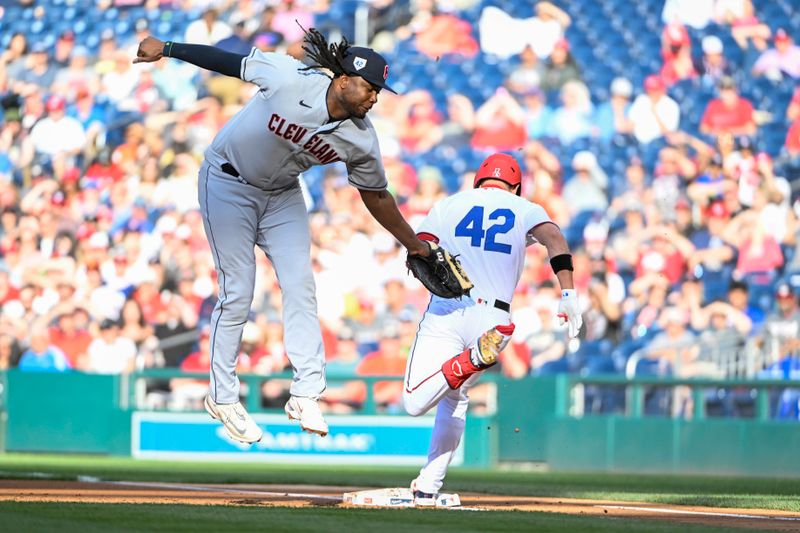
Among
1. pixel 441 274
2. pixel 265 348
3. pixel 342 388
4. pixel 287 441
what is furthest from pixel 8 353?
pixel 441 274

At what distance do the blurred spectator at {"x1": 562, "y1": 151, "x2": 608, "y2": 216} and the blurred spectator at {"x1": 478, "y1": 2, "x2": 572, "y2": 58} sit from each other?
6.45ft

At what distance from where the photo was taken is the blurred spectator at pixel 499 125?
1692cm

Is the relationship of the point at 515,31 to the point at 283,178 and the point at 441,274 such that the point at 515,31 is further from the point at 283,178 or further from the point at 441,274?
the point at 283,178

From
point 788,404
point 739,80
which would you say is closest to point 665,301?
point 788,404

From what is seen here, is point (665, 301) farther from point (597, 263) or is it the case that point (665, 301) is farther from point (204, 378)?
point (204, 378)

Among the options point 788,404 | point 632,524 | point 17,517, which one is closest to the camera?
point 17,517

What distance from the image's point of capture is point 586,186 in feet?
53.8

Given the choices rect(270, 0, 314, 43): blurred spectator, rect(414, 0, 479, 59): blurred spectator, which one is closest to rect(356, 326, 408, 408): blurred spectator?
rect(414, 0, 479, 59): blurred spectator

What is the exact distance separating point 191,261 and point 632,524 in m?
10.4

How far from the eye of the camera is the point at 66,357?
14906mm

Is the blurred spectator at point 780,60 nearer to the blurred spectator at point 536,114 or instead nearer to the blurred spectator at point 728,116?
the blurred spectator at point 728,116

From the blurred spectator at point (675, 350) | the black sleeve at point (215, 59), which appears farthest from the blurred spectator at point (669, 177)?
the black sleeve at point (215, 59)

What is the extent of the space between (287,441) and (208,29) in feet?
21.2

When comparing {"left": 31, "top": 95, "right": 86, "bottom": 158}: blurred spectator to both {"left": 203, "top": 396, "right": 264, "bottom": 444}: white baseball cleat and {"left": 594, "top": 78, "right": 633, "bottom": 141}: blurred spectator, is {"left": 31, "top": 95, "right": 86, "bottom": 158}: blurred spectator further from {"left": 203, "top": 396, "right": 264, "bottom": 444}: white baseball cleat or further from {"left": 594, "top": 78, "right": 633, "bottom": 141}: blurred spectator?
{"left": 203, "top": 396, "right": 264, "bottom": 444}: white baseball cleat
